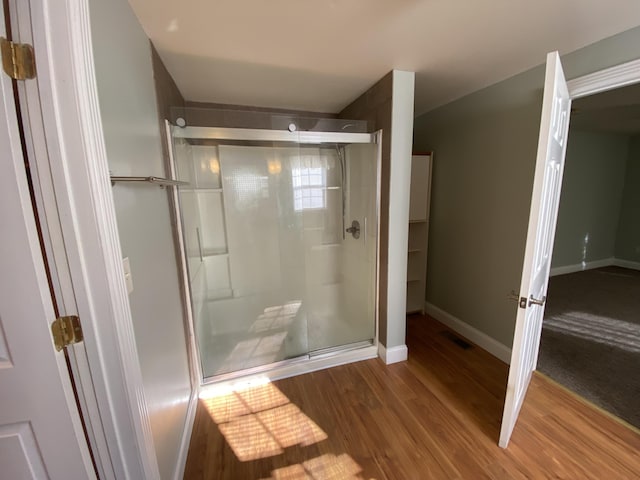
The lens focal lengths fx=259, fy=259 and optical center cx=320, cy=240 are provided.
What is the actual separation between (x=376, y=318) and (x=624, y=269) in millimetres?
5130

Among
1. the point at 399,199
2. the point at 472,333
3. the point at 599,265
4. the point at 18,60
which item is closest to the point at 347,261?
the point at 399,199

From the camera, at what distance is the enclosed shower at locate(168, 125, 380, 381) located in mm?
2193

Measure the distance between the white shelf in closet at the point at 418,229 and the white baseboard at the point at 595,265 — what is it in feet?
9.44

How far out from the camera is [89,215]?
2.43ft

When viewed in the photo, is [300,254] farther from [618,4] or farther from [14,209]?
[618,4]

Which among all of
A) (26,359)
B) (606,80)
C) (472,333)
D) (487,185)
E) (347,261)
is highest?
(606,80)

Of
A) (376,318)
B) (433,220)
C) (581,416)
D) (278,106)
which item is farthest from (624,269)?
(278,106)

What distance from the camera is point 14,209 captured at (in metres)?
0.65

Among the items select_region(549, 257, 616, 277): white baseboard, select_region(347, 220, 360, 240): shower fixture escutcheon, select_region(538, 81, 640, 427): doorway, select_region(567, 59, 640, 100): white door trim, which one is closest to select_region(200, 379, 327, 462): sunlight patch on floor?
select_region(347, 220, 360, 240): shower fixture escutcheon

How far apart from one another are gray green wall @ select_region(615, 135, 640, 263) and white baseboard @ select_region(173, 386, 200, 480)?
6.76 m

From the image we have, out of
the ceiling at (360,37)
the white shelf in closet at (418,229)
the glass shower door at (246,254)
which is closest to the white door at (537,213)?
the ceiling at (360,37)

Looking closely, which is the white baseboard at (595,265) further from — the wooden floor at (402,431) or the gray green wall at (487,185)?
the wooden floor at (402,431)

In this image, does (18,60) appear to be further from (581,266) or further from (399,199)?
(581,266)

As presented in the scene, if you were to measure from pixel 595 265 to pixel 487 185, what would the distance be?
4144 mm
